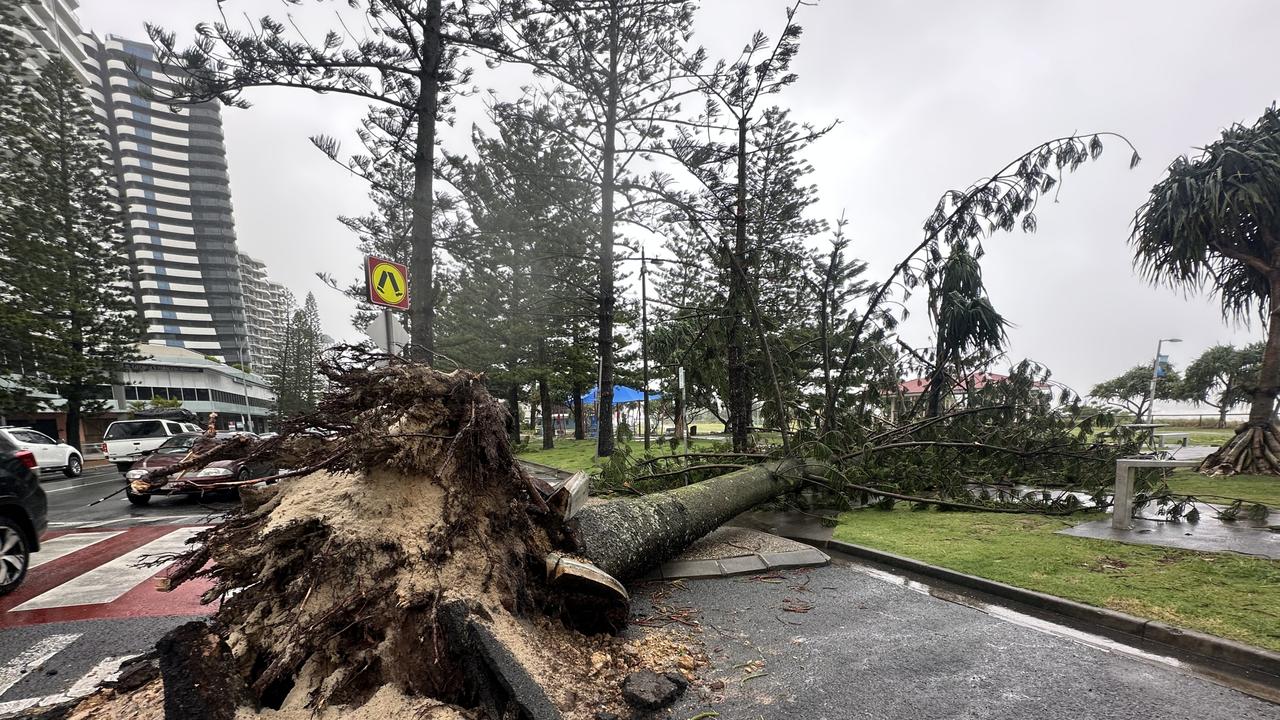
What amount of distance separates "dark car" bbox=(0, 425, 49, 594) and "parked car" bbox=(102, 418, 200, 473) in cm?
1234

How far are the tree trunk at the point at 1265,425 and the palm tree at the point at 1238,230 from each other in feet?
0.04

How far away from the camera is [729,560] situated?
481 cm

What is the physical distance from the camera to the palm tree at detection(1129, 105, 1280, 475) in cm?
837

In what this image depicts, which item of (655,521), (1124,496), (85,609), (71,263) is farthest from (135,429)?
(1124,496)

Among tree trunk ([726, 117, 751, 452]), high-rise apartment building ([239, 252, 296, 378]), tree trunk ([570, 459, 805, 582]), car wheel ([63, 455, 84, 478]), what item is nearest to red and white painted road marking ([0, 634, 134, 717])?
tree trunk ([570, 459, 805, 582])

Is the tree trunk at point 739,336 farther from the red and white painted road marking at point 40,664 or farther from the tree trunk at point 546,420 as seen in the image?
the tree trunk at point 546,420

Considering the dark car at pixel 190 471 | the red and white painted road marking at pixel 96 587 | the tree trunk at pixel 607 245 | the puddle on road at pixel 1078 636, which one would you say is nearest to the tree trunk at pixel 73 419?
the dark car at pixel 190 471

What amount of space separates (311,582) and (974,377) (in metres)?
10.2

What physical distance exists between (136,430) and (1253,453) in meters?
26.9

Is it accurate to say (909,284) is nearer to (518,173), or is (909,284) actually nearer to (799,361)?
(518,173)

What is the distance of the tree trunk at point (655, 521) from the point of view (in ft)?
11.5

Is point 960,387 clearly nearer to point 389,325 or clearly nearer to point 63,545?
point 389,325

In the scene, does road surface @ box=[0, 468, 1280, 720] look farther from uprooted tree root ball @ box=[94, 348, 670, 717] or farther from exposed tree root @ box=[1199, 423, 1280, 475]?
exposed tree root @ box=[1199, 423, 1280, 475]

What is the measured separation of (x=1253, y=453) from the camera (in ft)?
29.5
